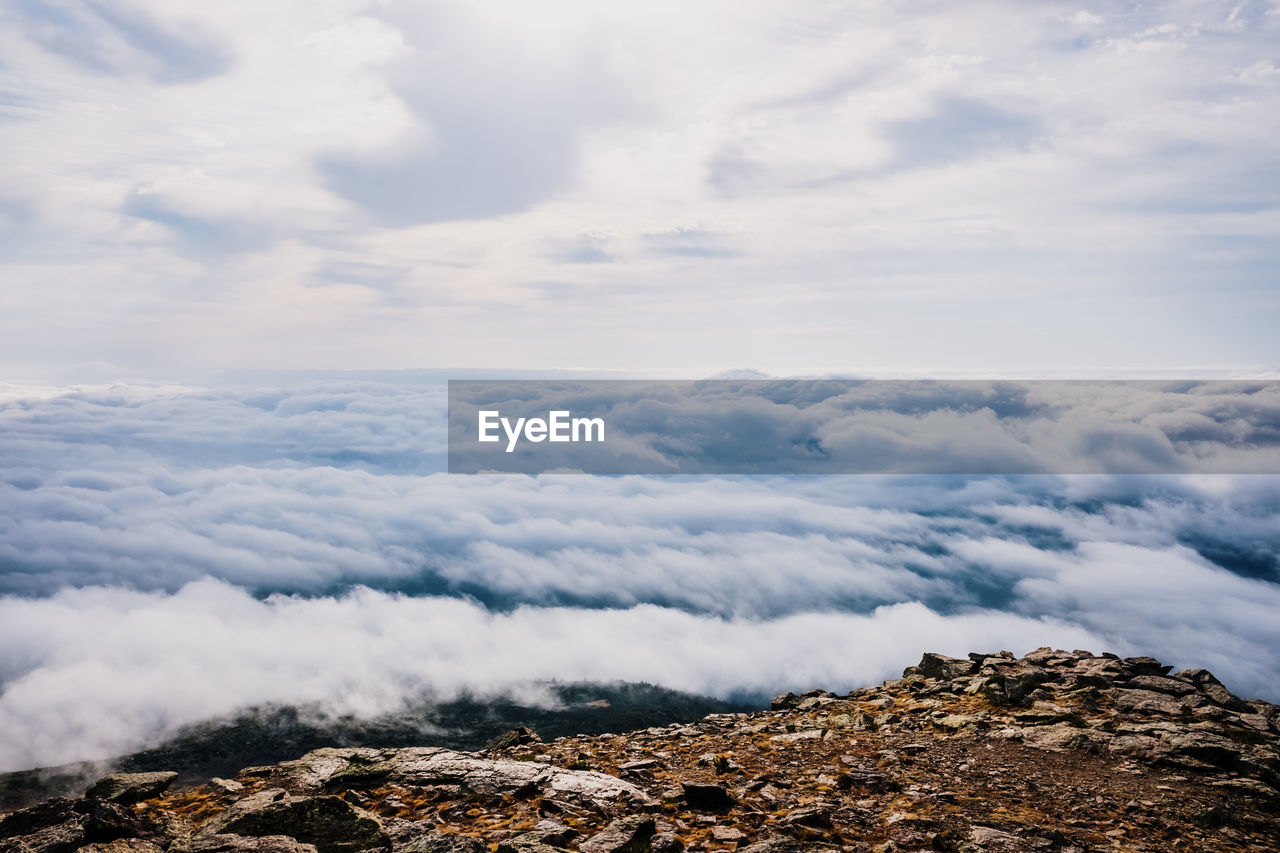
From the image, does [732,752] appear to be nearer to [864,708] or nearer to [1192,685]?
[864,708]

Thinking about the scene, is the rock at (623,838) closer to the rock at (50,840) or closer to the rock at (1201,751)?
the rock at (50,840)

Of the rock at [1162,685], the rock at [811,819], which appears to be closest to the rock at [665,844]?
the rock at [811,819]

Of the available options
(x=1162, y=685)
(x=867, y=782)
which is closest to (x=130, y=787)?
(x=867, y=782)

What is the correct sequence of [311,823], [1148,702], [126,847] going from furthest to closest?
[1148,702] < [311,823] < [126,847]

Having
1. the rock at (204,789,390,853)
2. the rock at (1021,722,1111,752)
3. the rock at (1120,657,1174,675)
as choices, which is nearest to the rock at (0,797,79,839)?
the rock at (204,789,390,853)

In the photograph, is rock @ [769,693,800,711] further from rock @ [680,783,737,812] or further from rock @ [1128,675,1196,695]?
rock @ [680,783,737,812]

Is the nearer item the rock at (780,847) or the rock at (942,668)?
the rock at (780,847)

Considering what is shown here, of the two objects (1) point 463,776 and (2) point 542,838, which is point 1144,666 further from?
(1) point 463,776

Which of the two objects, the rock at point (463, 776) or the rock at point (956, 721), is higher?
the rock at point (463, 776)
